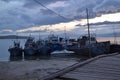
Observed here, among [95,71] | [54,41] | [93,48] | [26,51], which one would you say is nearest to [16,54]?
[26,51]

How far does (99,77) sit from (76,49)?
43602 millimetres

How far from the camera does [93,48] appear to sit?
4806cm

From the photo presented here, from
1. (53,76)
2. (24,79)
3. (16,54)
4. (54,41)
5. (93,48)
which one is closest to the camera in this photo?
(53,76)

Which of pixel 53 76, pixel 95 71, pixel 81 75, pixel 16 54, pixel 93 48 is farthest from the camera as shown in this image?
pixel 16 54

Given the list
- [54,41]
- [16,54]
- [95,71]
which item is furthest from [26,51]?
[95,71]

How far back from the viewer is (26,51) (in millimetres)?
58656

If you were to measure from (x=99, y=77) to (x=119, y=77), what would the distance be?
611 mm

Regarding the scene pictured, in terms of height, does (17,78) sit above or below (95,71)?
below

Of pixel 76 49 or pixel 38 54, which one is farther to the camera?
pixel 38 54

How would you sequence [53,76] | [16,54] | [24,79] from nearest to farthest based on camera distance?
[53,76], [24,79], [16,54]

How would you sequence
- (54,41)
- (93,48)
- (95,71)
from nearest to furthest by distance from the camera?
(95,71) < (93,48) < (54,41)

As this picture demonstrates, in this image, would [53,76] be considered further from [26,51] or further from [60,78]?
[26,51]

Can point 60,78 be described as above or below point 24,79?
above

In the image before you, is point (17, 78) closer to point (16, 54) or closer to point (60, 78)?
point (60, 78)
